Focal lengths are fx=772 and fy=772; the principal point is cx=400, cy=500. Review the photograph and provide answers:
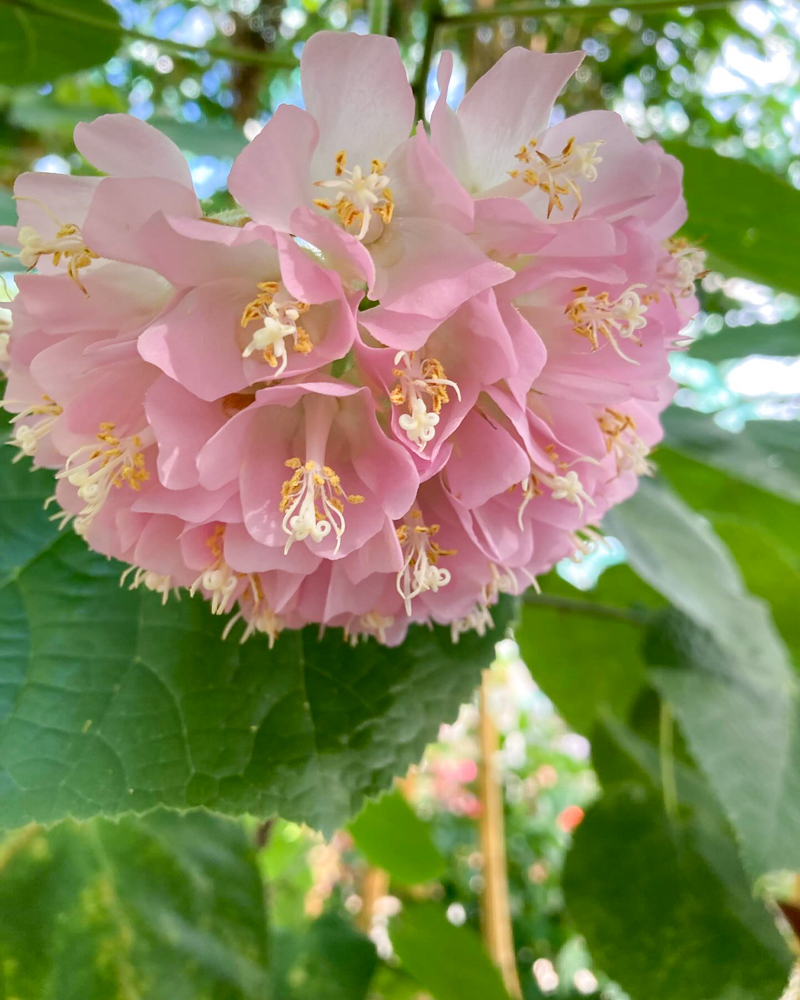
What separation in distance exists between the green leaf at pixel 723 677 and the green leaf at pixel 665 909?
0.18 meters

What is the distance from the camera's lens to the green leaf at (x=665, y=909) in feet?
2.22

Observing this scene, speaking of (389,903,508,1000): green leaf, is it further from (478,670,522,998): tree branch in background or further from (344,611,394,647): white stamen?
(344,611,394,647): white stamen

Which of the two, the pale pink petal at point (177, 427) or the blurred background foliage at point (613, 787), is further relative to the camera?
the blurred background foliage at point (613, 787)

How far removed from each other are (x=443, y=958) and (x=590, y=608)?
0.42 m

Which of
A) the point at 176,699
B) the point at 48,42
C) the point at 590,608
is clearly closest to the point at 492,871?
the point at 590,608

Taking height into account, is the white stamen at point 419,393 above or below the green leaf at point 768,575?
above

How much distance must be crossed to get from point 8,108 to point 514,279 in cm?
187

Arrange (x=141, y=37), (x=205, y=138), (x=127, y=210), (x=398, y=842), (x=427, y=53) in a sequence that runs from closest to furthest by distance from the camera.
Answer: (x=127, y=210)
(x=427, y=53)
(x=141, y=37)
(x=205, y=138)
(x=398, y=842)

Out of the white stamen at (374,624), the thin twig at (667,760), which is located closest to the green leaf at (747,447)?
the thin twig at (667,760)

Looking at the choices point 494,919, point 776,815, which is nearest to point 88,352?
point 776,815

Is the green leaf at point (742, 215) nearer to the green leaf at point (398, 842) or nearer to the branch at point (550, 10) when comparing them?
the branch at point (550, 10)

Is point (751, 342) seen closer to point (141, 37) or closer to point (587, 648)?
point (587, 648)

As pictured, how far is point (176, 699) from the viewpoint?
45 cm

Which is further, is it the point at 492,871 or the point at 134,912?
the point at 492,871
